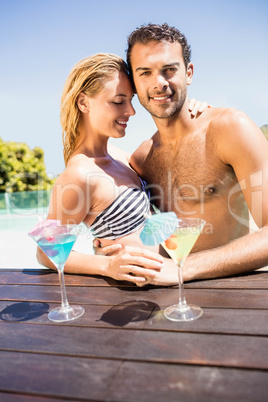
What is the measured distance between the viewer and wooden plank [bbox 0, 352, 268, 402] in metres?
0.87

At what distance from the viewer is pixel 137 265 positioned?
5.72 ft

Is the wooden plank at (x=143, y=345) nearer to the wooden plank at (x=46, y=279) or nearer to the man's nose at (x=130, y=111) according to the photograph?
the wooden plank at (x=46, y=279)

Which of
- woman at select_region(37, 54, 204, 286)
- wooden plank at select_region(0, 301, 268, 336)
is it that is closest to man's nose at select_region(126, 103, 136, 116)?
woman at select_region(37, 54, 204, 286)

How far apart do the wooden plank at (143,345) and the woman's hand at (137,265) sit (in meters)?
0.42

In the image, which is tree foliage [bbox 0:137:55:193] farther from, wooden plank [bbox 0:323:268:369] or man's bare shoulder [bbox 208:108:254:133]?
wooden plank [bbox 0:323:268:369]

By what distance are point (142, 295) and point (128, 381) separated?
26.4 inches

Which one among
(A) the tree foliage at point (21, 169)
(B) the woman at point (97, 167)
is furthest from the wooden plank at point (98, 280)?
(A) the tree foliage at point (21, 169)

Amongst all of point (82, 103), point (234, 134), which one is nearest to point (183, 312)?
point (234, 134)

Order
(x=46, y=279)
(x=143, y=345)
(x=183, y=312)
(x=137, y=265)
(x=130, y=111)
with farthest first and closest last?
(x=130, y=111), (x=46, y=279), (x=137, y=265), (x=183, y=312), (x=143, y=345)

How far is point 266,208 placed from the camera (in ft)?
6.94

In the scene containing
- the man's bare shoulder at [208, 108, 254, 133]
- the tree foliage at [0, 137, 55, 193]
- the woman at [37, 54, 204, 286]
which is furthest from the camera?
the tree foliage at [0, 137, 55, 193]

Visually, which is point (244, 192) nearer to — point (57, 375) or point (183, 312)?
point (183, 312)

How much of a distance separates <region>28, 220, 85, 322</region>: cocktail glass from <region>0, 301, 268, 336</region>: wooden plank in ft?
0.15

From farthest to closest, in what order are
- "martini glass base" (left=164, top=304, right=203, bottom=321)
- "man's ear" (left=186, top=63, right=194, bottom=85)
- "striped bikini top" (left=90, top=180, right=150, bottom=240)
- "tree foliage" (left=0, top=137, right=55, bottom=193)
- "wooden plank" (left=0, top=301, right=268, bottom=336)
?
"tree foliage" (left=0, top=137, right=55, bottom=193) → "man's ear" (left=186, top=63, right=194, bottom=85) → "striped bikini top" (left=90, top=180, right=150, bottom=240) → "martini glass base" (left=164, top=304, right=203, bottom=321) → "wooden plank" (left=0, top=301, right=268, bottom=336)
